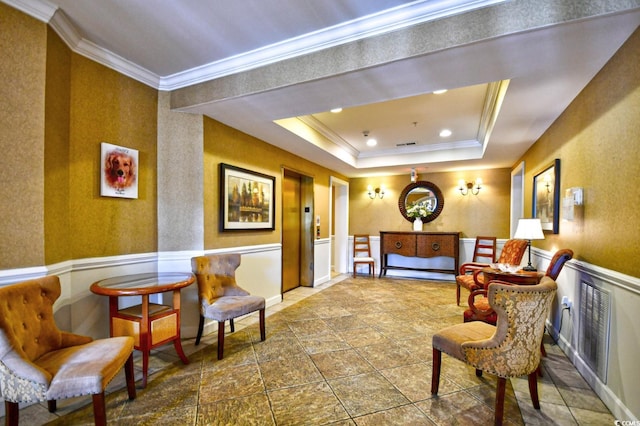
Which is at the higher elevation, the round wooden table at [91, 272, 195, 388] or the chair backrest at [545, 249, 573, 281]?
the chair backrest at [545, 249, 573, 281]

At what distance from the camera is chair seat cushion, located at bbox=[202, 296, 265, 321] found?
2684 millimetres

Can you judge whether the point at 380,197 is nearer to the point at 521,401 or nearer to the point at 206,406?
the point at 521,401

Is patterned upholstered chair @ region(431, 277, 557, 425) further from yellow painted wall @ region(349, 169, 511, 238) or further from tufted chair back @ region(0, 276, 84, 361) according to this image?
yellow painted wall @ region(349, 169, 511, 238)

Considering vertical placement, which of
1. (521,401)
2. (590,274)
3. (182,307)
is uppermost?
(590,274)

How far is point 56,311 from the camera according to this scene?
7.27ft

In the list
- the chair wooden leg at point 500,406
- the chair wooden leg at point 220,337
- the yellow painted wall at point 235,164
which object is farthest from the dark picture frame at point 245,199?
the chair wooden leg at point 500,406

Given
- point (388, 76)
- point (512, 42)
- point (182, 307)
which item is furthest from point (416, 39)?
point (182, 307)

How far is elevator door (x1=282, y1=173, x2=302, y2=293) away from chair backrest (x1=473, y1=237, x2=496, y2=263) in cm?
372

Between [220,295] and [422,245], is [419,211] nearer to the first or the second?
[422,245]

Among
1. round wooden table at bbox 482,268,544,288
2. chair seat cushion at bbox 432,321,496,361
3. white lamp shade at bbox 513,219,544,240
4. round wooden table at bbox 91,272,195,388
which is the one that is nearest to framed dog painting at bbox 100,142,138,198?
round wooden table at bbox 91,272,195,388

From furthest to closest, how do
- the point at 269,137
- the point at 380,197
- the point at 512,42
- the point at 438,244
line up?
the point at 380,197 < the point at 438,244 < the point at 269,137 < the point at 512,42

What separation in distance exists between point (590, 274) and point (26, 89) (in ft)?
14.3

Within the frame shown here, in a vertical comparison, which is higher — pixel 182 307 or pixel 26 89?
pixel 26 89

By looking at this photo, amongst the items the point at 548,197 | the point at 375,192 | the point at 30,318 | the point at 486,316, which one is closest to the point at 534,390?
the point at 486,316
